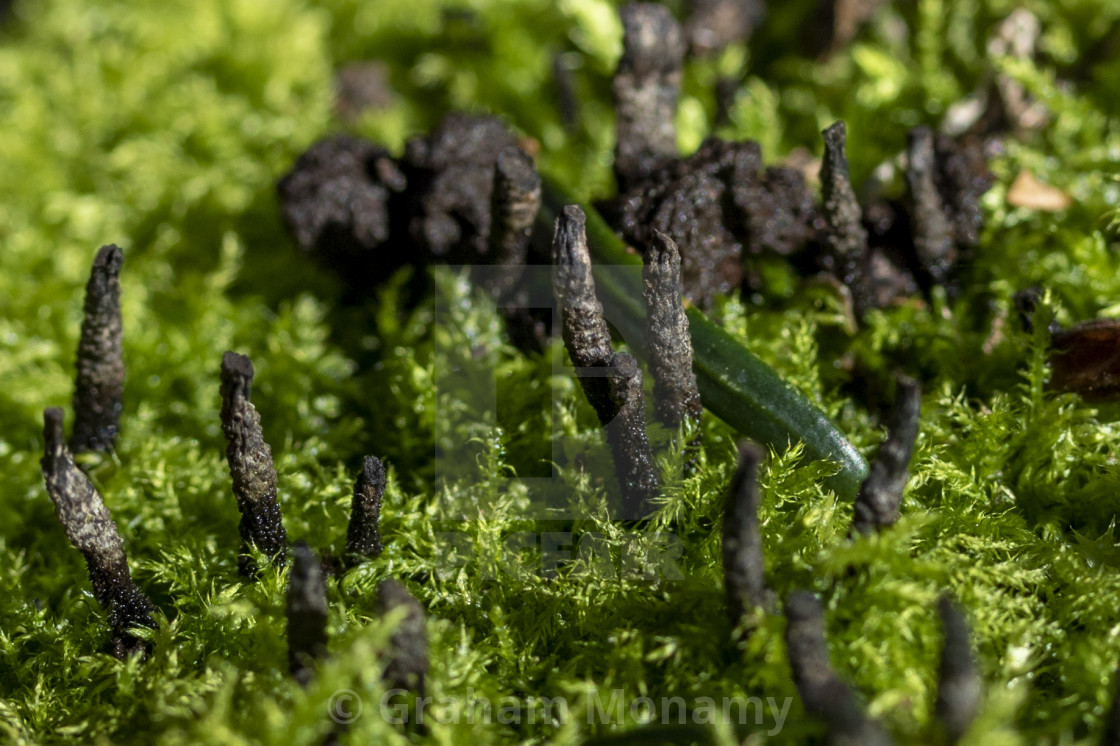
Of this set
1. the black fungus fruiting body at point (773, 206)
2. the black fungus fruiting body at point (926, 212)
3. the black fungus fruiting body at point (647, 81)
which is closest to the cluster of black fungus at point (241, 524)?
the black fungus fruiting body at point (773, 206)

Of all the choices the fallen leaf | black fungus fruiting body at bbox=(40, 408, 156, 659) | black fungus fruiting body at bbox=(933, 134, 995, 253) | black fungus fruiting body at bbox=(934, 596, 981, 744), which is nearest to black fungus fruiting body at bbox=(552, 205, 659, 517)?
black fungus fruiting body at bbox=(934, 596, 981, 744)

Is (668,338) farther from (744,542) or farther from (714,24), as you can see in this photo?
(714,24)

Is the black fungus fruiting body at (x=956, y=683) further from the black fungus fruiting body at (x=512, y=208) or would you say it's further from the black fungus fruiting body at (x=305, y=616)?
the black fungus fruiting body at (x=512, y=208)

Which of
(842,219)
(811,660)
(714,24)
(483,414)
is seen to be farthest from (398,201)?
(811,660)

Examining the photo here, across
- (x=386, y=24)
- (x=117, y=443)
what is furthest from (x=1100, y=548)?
(x=386, y=24)

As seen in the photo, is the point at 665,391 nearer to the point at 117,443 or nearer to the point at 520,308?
the point at 520,308

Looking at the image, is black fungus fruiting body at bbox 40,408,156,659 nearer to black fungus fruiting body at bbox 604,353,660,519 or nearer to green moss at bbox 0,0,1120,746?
green moss at bbox 0,0,1120,746

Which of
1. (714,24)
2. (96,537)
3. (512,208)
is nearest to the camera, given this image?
(96,537)
